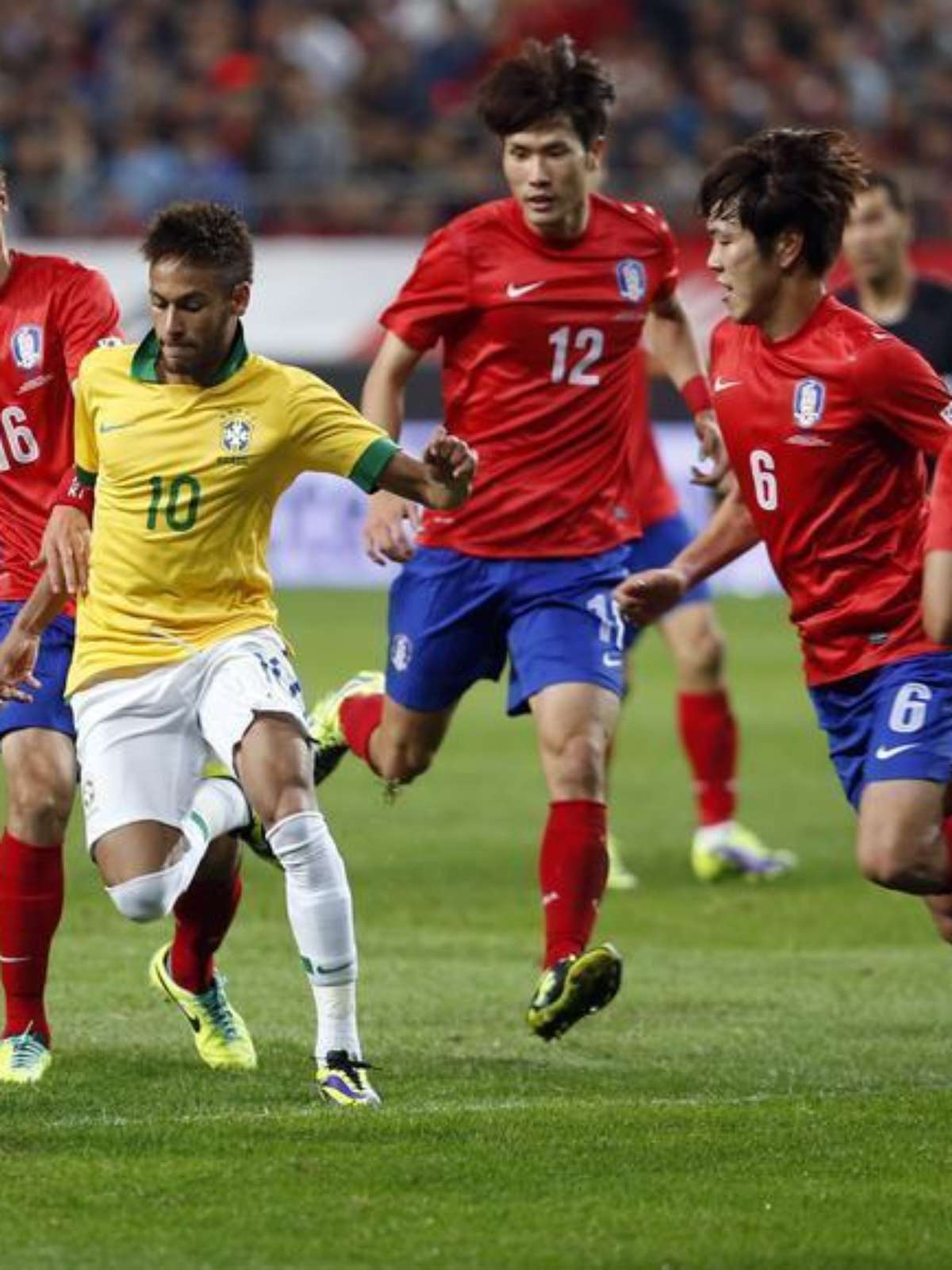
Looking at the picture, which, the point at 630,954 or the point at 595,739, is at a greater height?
the point at 595,739

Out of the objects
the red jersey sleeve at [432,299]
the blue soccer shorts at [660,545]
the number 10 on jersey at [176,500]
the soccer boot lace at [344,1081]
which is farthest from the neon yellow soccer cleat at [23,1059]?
the blue soccer shorts at [660,545]

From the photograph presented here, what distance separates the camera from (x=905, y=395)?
7.13 m

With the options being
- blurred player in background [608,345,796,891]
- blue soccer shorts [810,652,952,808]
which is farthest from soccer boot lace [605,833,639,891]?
blue soccer shorts [810,652,952,808]

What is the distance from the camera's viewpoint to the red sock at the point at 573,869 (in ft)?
26.2

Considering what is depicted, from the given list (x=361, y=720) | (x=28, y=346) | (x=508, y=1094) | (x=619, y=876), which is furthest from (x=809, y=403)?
(x=619, y=876)

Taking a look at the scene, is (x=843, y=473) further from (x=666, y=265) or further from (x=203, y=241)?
(x=666, y=265)

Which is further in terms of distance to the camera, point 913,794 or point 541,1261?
point 913,794

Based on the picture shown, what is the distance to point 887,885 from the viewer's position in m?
7.05

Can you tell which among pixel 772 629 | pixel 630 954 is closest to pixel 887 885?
pixel 630 954

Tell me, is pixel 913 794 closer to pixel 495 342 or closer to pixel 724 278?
pixel 724 278

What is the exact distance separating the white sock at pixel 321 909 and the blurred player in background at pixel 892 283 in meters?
4.71

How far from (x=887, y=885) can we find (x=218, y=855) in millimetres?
1765

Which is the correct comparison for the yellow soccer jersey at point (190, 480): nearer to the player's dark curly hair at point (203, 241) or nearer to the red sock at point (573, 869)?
the player's dark curly hair at point (203, 241)

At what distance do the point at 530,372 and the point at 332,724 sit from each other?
1456 mm
